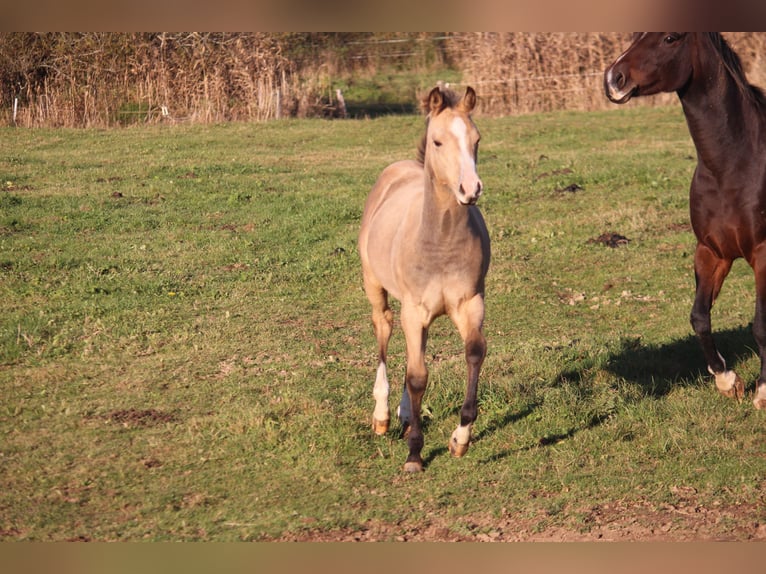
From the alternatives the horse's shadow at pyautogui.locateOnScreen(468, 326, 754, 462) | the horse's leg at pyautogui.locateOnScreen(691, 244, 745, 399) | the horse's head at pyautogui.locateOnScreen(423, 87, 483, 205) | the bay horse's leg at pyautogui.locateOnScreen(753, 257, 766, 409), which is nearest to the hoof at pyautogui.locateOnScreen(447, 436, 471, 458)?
the horse's shadow at pyautogui.locateOnScreen(468, 326, 754, 462)

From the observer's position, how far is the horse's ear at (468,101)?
5.43 metres

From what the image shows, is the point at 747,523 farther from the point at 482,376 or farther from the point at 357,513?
the point at 482,376

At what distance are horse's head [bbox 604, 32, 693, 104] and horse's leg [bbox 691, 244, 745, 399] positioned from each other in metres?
1.46

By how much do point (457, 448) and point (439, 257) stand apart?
1.31 metres

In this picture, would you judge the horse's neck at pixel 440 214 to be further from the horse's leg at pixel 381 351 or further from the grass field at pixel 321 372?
the grass field at pixel 321 372

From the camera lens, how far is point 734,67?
23.9 feet

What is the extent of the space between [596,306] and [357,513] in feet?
17.6

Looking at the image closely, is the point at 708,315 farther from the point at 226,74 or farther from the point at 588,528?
the point at 226,74

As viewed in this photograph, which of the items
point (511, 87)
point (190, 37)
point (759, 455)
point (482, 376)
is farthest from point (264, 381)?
point (511, 87)

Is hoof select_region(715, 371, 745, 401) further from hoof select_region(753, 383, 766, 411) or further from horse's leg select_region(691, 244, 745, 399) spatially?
hoof select_region(753, 383, 766, 411)

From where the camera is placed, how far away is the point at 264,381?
7.83m

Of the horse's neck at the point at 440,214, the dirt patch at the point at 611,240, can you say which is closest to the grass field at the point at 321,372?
the dirt patch at the point at 611,240

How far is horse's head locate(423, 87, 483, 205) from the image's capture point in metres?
5.20

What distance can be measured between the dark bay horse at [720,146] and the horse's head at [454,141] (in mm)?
1862
